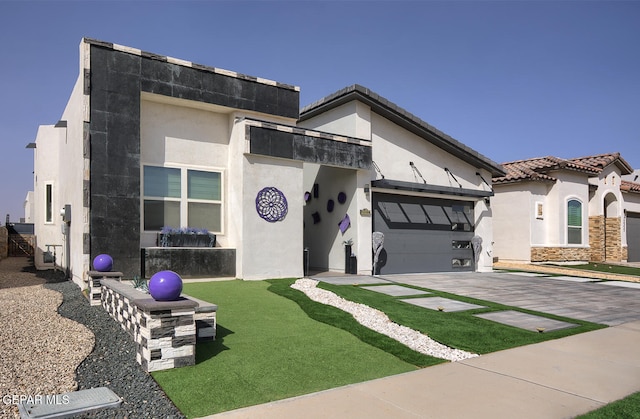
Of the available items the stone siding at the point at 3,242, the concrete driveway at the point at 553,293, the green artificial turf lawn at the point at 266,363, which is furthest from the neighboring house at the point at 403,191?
the stone siding at the point at 3,242

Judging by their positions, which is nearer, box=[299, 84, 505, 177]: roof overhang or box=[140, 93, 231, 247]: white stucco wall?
box=[140, 93, 231, 247]: white stucco wall

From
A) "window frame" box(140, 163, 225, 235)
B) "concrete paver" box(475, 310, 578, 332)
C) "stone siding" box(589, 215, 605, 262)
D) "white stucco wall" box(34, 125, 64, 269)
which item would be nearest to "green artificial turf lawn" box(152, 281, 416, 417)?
"concrete paver" box(475, 310, 578, 332)

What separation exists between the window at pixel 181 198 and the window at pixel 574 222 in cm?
1924

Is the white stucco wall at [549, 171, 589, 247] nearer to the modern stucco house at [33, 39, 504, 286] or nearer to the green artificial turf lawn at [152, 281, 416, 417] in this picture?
the modern stucco house at [33, 39, 504, 286]

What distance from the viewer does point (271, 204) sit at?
13.0 metres

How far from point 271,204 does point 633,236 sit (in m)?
28.7

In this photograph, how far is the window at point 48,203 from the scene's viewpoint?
1669 centimetres

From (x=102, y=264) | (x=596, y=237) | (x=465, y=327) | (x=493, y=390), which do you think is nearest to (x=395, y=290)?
(x=465, y=327)

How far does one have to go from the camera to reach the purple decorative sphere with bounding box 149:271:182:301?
5562 millimetres

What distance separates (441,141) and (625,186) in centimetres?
1840

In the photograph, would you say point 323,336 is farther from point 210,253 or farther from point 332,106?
point 332,106

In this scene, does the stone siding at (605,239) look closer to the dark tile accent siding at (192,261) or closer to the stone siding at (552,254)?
the stone siding at (552,254)

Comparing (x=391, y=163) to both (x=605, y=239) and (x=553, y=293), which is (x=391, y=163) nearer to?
(x=553, y=293)

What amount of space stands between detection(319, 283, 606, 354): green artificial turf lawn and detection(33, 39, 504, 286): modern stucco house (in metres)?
4.29
